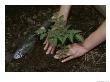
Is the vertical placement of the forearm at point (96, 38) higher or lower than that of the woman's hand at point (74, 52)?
higher

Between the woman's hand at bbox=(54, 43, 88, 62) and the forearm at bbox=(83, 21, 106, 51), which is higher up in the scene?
the forearm at bbox=(83, 21, 106, 51)

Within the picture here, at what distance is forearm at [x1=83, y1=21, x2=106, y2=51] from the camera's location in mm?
2375

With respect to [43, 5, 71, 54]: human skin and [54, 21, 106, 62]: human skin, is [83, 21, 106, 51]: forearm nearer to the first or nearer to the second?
[54, 21, 106, 62]: human skin

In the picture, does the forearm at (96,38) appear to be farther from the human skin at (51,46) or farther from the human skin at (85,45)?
the human skin at (51,46)

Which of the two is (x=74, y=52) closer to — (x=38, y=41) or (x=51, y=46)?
(x=51, y=46)

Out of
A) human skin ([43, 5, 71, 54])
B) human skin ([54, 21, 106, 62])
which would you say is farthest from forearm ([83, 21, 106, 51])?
human skin ([43, 5, 71, 54])

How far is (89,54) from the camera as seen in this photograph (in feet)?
8.06

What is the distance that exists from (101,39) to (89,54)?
14 centimetres

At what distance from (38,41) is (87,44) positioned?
14.6 inches

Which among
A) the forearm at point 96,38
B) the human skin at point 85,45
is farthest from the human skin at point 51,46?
the forearm at point 96,38

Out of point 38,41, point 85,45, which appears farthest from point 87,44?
point 38,41

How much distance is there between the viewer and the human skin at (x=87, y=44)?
2379mm

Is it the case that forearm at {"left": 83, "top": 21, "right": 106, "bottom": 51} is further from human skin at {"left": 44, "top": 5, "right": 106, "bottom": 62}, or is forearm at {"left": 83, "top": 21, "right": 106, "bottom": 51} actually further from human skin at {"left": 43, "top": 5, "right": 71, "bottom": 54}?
human skin at {"left": 43, "top": 5, "right": 71, "bottom": 54}
